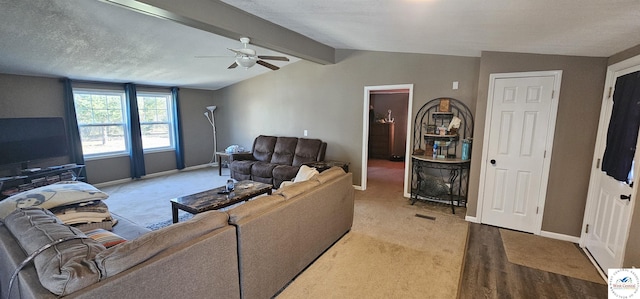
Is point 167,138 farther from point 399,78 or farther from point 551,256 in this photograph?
point 551,256

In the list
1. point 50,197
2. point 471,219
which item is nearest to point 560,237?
point 471,219

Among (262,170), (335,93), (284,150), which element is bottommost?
(262,170)

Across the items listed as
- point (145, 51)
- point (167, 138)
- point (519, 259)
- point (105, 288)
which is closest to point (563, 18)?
point (519, 259)

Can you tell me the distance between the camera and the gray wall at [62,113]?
4.26 meters

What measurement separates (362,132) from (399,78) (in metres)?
1.14

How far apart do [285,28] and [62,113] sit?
447 centimetres

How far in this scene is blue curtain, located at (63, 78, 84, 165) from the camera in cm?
474

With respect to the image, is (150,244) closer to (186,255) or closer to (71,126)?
(186,255)

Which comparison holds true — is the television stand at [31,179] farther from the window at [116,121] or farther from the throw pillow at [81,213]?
the throw pillow at [81,213]

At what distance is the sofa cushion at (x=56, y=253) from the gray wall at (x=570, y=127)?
408 cm

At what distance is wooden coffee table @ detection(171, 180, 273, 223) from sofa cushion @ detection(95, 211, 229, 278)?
130 cm

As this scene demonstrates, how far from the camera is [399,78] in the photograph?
4.49 metres

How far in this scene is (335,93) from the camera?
17.0ft

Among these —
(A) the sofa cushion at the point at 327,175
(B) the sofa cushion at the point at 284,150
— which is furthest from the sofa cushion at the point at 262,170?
(A) the sofa cushion at the point at 327,175
